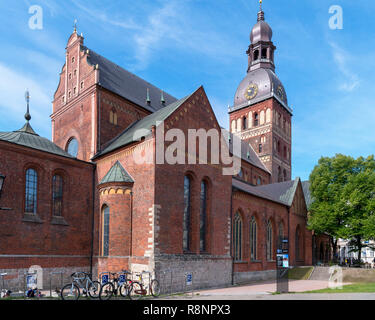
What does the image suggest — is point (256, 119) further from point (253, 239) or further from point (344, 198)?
point (253, 239)

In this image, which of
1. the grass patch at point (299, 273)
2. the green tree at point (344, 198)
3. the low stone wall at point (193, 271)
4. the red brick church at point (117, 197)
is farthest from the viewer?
the green tree at point (344, 198)

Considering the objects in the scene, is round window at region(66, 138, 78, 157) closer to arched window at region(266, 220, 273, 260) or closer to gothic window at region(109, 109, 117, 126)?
gothic window at region(109, 109, 117, 126)

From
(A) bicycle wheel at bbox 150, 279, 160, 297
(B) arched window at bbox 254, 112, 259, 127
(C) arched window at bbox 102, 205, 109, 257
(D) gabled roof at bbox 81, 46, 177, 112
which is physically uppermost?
(B) arched window at bbox 254, 112, 259, 127

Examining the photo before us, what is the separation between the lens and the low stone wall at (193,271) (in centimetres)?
2043

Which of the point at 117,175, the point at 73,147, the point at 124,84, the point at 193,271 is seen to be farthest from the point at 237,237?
the point at 124,84

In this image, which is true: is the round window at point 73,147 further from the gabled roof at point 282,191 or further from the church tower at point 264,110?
the church tower at point 264,110

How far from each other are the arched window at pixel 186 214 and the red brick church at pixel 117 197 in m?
0.06

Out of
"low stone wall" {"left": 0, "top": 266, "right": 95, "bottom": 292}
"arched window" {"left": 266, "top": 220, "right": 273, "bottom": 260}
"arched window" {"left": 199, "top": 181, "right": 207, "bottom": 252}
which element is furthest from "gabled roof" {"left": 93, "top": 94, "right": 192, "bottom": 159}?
"arched window" {"left": 266, "top": 220, "right": 273, "bottom": 260}

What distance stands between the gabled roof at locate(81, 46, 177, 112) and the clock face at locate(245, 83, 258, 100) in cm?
2356

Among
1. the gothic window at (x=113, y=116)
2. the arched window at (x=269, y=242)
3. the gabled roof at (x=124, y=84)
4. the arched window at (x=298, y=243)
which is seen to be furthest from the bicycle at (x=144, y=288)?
the arched window at (x=298, y=243)

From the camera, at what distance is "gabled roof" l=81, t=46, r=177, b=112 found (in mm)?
28880

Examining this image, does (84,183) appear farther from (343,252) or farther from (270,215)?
(343,252)

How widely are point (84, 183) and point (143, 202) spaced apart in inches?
225

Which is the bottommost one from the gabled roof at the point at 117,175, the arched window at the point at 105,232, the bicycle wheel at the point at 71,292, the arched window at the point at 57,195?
the bicycle wheel at the point at 71,292
